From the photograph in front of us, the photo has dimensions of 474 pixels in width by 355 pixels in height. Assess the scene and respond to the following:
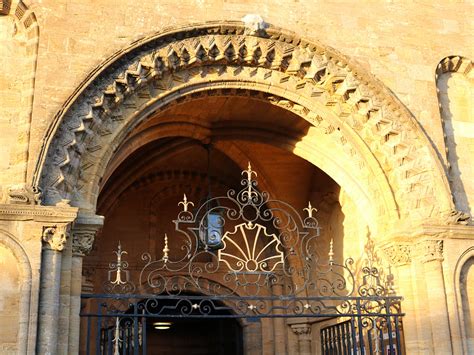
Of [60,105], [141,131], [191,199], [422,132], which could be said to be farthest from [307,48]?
[191,199]

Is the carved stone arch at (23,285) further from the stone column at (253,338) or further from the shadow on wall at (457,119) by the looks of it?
the stone column at (253,338)

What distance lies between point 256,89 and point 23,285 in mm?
3675

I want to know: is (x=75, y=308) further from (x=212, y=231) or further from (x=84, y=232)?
(x=212, y=231)

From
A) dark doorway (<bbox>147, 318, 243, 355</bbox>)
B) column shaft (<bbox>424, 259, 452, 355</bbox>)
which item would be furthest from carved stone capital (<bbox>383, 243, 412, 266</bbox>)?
dark doorway (<bbox>147, 318, 243, 355</bbox>)

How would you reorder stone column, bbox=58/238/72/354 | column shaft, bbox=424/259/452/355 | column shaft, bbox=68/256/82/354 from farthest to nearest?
1. column shaft, bbox=424/259/452/355
2. column shaft, bbox=68/256/82/354
3. stone column, bbox=58/238/72/354

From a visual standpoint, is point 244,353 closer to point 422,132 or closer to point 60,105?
point 422,132

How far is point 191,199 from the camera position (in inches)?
509

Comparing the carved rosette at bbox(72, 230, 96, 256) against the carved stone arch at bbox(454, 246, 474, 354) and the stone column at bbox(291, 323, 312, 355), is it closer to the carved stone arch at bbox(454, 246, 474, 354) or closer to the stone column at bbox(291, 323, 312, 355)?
the carved stone arch at bbox(454, 246, 474, 354)

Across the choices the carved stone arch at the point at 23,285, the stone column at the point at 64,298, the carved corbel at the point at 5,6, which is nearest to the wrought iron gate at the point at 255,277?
the stone column at the point at 64,298

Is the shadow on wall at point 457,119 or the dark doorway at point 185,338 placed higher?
the shadow on wall at point 457,119

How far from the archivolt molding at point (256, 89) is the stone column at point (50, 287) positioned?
2.16 ft

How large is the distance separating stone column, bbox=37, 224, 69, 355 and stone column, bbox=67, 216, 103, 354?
0.23m

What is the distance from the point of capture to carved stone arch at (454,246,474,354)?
27.0ft

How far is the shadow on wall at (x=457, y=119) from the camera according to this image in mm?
9047
